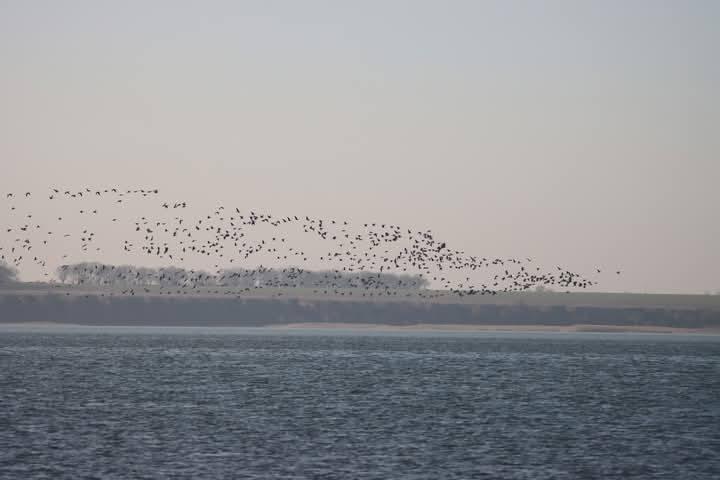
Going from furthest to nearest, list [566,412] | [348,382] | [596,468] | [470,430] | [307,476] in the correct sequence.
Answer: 1. [348,382]
2. [566,412]
3. [470,430]
4. [596,468]
5. [307,476]

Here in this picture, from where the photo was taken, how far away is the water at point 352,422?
179ft

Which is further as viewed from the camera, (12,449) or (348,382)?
(348,382)

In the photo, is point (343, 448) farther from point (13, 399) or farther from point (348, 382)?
point (348, 382)

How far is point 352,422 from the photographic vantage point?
72.5m

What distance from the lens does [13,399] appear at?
85188 mm

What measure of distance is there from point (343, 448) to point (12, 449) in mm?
13791

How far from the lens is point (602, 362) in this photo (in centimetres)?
16188

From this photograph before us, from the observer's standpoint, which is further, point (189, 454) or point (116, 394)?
point (116, 394)

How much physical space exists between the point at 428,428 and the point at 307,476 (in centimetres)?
1911

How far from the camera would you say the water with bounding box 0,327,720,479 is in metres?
54.7

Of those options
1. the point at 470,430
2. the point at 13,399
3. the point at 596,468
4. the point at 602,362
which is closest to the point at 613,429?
the point at 470,430

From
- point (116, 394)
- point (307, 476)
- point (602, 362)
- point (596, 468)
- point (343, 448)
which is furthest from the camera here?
point (602, 362)

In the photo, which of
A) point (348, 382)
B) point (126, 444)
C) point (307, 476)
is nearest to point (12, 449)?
point (126, 444)

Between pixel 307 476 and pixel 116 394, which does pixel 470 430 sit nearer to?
pixel 307 476
